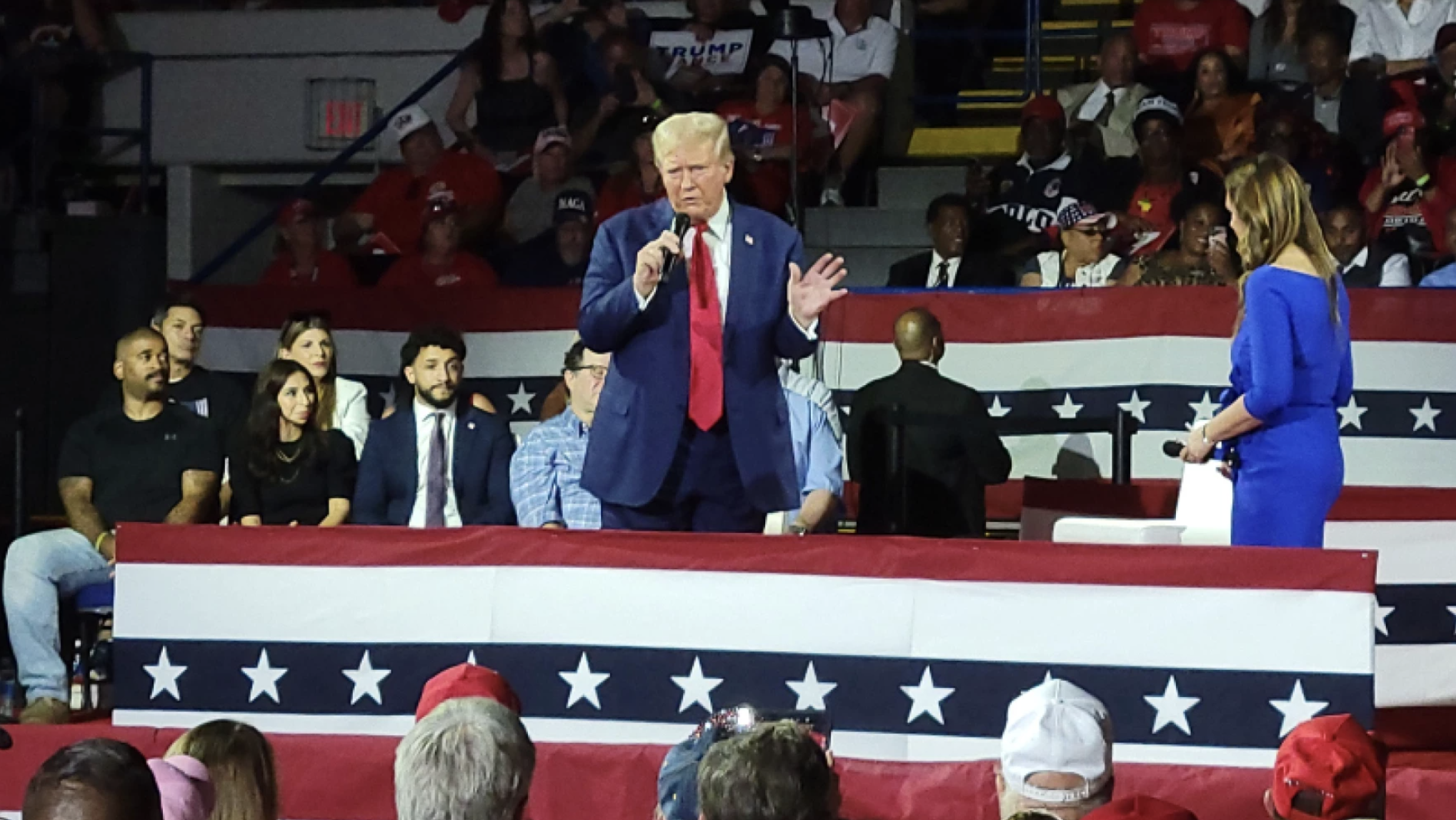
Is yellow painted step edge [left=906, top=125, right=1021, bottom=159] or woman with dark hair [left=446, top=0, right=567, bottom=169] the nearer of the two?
woman with dark hair [left=446, top=0, right=567, bottom=169]

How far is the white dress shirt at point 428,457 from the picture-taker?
8.35 metres

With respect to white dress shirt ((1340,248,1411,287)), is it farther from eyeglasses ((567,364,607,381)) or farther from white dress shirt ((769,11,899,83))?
eyeglasses ((567,364,607,381))

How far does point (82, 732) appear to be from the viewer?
6020mm

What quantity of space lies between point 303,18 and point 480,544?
9856 millimetres

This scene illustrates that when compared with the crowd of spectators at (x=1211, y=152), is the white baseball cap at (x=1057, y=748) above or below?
below

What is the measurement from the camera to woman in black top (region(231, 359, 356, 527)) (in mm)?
8203

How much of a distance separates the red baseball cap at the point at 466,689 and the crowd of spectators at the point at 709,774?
0.46ft

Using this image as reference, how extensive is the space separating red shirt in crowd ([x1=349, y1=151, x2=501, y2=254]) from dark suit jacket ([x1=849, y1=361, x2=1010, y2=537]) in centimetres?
428

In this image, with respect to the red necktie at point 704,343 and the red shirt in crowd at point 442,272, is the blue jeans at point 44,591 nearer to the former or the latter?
the red necktie at point 704,343

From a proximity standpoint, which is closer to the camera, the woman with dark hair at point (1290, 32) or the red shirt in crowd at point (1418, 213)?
the red shirt in crowd at point (1418, 213)

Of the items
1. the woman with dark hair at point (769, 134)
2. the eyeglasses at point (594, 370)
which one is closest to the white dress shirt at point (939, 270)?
the woman with dark hair at point (769, 134)

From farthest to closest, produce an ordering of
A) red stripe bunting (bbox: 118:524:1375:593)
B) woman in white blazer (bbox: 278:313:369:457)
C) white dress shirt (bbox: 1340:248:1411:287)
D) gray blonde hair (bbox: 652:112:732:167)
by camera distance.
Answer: white dress shirt (bbox: 1340:248:1411:287) < woman in white blazer (bbox: 278:313:369:457) < gray blonde hair (bbox: 652:112:732:167) < red stripe bunting (bbox: 118:524:1375:593)

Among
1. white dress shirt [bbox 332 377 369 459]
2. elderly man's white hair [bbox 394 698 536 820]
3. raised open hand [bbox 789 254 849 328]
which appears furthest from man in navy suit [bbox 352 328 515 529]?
elderly man's white hair [bbox 394 698 536 820]

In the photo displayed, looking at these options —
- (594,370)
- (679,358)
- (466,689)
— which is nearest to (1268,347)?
(679,358)
